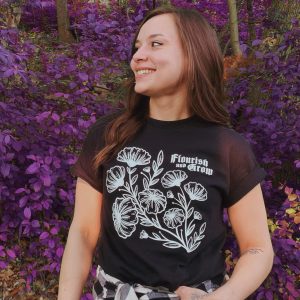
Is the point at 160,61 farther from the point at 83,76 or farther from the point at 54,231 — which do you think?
the point at 54,231

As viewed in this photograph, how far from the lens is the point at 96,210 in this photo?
5.51 ft

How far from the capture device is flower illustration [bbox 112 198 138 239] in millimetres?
1537

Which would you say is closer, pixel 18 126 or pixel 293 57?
pixel 18 126

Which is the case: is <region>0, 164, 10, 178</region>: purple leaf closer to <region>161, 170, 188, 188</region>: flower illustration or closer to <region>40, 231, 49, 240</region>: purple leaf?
<region>40, 231, 49, 240</region>: purple leaf

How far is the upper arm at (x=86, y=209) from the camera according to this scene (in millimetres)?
1667

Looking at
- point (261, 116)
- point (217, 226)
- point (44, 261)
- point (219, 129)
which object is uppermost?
point (219, 129)

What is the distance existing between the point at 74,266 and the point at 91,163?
→ 0.36 meters

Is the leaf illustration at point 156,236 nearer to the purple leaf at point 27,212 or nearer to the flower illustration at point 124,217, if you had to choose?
the flower illustration at point 124,217

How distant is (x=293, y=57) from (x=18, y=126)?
200 cm

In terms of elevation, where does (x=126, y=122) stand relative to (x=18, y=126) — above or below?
above

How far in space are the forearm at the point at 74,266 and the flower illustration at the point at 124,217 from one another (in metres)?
0.19

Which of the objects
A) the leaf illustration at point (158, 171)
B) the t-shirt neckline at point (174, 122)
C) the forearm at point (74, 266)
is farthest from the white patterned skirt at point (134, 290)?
the t-shirt neckline at point (174, 122)

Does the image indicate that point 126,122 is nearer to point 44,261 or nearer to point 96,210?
point 96,210

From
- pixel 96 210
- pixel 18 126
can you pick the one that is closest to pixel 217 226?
pixel 96 210
